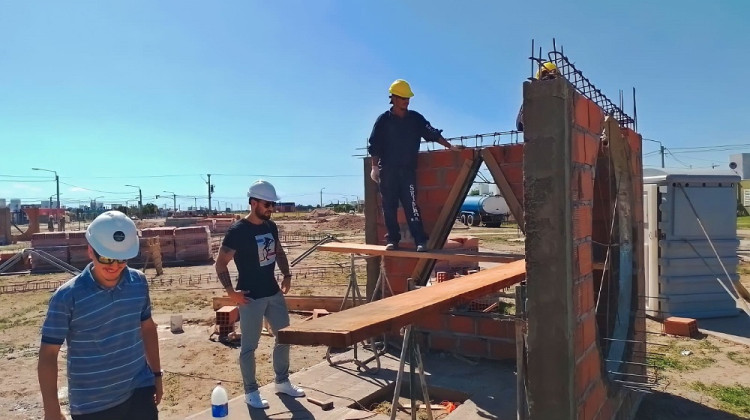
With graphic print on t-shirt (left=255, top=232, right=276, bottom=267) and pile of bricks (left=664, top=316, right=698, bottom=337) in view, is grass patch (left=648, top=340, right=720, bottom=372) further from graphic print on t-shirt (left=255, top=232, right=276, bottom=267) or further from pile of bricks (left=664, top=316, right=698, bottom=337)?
graphic print on t-shirt (left=255, top=232, right=276, bottom=267)

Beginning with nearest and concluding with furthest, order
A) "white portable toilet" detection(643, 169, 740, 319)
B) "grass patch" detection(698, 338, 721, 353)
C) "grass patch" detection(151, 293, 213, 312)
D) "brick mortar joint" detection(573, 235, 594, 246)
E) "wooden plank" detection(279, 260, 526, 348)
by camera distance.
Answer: "wooden plank" detection(279, 260, 526, 348) < "brick mortar joint" detection(573, 235, 594, 246) < "grass patch" detection(698, 338, 721, 353) < "white portable toilet" detection(643, 169, 740, 319) < "grass patch" detection(151, 293, 213, 312)

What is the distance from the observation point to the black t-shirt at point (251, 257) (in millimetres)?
4848

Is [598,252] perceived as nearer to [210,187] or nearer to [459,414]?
[459,414]

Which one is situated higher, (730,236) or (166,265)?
(730,236)

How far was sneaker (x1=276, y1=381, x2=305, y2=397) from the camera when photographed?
16.5 ft

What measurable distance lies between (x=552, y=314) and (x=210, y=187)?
77555mm

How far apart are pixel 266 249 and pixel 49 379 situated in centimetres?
248

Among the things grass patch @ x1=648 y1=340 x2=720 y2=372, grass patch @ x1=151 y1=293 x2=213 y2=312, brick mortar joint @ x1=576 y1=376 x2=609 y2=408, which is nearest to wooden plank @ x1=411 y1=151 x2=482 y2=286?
grass patch @ x1=648 y1=340 x2=720 y2=372

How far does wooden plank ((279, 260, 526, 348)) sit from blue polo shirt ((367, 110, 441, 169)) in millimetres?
2878

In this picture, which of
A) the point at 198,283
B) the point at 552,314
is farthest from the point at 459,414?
the point at 198,283

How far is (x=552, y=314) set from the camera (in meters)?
2.83

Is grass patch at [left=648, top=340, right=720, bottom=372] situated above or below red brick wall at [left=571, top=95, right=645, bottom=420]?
below

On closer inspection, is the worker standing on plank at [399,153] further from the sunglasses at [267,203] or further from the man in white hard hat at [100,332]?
the man in white hard hat at [100,332]

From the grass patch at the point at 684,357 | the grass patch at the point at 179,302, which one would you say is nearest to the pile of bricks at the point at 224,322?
the grass patch at the point at 179,302
